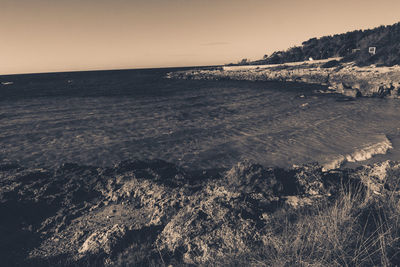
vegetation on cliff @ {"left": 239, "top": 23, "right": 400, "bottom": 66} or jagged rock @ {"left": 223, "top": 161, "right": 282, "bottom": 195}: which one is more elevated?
vegetation on cliff @ {"left": 239, "top": 23, "right": 400, "bottom": 66}

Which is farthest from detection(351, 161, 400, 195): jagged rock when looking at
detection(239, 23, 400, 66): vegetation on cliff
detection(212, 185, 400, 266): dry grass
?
detection(239, 23, 400, 66): vegetation on cliff

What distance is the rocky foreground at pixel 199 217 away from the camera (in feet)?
10.1

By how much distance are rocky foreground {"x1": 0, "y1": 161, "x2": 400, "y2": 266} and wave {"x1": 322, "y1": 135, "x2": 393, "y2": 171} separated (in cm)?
167

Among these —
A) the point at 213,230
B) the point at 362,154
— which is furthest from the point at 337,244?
the point at 362,154

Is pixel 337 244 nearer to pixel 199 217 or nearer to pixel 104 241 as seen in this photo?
pixel 199 217

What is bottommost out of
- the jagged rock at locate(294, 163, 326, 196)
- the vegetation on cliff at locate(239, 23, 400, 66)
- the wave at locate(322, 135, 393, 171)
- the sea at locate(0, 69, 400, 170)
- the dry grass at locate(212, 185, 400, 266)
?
the wave at locate(322, 135, 393, 171)

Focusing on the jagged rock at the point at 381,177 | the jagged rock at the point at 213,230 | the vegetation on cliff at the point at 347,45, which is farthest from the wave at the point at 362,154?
the vegetation on cliff at the point at 347,45

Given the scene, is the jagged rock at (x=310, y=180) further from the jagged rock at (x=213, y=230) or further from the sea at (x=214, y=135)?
the sea at (x=214, y=135)

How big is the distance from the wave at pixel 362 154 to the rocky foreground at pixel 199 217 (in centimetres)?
167

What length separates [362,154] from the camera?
8500 millimetres

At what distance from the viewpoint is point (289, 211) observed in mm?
4324

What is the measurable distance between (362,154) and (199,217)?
24.2 ft

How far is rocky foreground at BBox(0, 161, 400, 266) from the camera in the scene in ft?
10.1

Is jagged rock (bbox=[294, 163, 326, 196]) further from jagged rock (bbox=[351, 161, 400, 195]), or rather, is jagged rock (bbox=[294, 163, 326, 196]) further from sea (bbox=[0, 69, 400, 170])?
sea (bbox=[0, 69, 400, 170])
